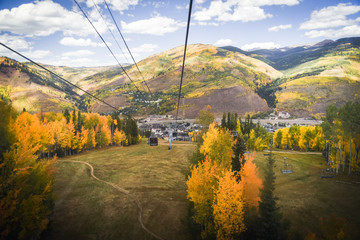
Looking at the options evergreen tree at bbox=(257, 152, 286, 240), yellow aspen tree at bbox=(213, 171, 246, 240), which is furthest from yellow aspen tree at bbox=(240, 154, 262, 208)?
evergreen tree at bbox=(257, 152, 286, 240)

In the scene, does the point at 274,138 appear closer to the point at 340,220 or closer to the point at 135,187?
the point at 340,220

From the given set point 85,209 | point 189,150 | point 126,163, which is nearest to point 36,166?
point 85,209

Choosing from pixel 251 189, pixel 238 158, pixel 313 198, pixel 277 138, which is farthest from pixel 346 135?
pixel 277 138

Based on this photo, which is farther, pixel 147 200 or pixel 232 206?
pixel 147 200

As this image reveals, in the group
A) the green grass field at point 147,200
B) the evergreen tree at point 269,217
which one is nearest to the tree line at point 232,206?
the evergreen tree at point 269,217

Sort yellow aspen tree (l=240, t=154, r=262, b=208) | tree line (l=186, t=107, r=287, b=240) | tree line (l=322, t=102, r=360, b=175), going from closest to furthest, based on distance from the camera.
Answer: tree line (l=186, t=107, r=287, b=240) → yellow aspen tree (l=240, t=154, r=262, b=208) → tree line (l=322, t=102, r=360, b=175)

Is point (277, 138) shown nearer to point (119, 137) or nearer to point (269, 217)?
point (119, 137)

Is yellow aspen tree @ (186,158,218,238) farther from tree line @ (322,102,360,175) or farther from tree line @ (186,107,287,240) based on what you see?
tree line @ (322,102,360,175)
